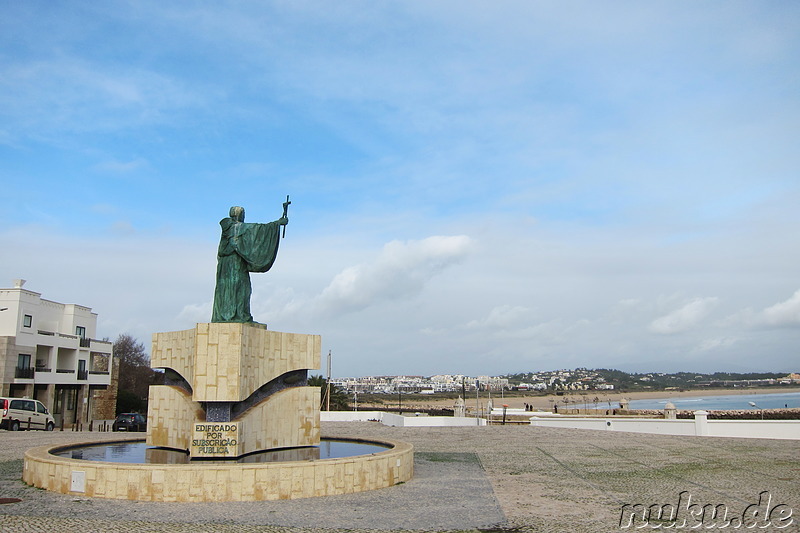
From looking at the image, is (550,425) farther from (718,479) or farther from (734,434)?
(718,479)

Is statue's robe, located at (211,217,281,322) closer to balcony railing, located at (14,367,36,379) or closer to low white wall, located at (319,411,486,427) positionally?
A: low white wall, located at (319,411,486,427)

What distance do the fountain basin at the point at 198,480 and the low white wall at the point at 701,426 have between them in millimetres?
20523

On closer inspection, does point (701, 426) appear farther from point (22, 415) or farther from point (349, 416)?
point (22, 415)

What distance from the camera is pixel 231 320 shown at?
1477 centimetres

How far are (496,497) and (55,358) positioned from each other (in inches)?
1452

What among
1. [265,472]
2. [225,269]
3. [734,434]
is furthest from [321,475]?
[734,434]

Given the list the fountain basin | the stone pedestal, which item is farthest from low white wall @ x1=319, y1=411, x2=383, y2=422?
the fountain basin

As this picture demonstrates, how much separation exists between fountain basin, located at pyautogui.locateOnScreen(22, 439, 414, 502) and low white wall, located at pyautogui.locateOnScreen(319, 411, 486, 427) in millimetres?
20555

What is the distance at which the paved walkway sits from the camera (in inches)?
368

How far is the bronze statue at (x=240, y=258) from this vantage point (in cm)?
1505

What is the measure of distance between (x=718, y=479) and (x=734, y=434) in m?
14.1

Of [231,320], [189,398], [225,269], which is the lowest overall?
[189,398]

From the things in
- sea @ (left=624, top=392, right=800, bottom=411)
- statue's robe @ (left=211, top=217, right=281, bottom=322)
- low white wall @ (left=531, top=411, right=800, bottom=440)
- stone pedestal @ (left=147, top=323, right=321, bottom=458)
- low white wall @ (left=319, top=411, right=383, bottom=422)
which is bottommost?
sea @ (left=624, top=392, right=800, bottom=411)

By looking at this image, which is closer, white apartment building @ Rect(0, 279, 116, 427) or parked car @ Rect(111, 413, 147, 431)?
parked car @ Rect(111, 413, 147, 431)
